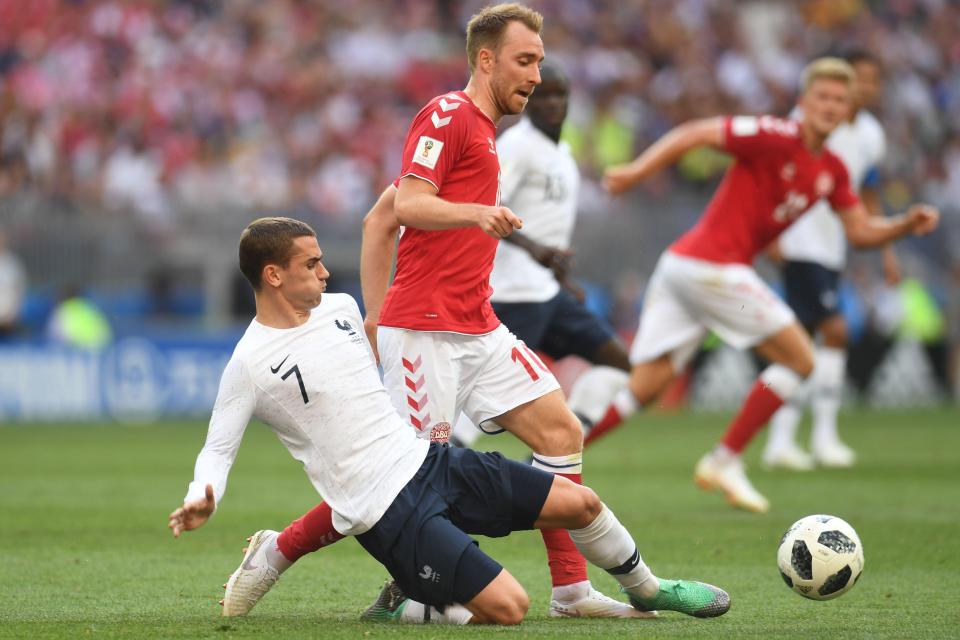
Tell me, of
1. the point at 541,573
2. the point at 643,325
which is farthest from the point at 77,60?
the point at 541,573

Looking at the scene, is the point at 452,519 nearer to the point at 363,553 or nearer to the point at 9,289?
the point at 363,553

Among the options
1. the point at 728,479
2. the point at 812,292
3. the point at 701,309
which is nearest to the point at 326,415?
the point at 728,479

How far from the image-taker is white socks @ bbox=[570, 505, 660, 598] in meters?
5.66

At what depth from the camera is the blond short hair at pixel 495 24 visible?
608 cm

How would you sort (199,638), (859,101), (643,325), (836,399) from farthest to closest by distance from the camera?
(836,399) < (859,101) < (643,325) < (199,638)

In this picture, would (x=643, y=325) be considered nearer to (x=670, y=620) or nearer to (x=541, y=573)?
(x=541, y=573)

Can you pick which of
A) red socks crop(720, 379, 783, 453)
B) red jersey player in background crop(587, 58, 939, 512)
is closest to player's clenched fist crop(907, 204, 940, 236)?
red jersey player in background crop(587, 58, 939, 512)

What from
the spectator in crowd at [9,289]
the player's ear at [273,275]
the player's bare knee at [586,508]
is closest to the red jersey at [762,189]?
the player's bare knee at [586,508]

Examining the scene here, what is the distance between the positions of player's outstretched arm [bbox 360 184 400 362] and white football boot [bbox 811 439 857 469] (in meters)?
7.19

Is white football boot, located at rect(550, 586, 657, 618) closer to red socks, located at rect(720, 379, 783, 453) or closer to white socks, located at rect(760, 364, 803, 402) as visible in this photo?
red socks, located at rect(720, 379, 783, 453)

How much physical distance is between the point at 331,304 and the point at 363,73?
17844 millimetres

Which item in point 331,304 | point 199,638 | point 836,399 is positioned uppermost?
point 331,304

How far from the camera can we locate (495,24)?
6078 mm

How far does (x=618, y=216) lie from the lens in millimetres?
20656
